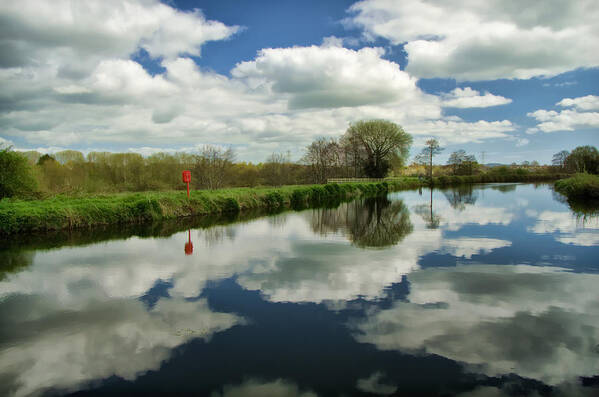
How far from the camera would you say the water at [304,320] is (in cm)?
279

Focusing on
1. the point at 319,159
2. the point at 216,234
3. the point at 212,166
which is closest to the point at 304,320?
the point at 216,234

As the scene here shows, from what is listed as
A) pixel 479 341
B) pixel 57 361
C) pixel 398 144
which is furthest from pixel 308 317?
pixel 398 144

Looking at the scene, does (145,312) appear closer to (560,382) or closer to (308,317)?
(308,317)

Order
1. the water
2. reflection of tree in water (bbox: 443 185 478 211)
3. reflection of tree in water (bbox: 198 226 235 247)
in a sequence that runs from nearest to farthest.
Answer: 1. the water
2. reflection of tree in water (bbox: 198 226 235 247)
3. reflection of tree in water (bbox: 443 185 478 211)

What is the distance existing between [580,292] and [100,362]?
18.9 ft

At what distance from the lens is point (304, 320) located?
3.86m

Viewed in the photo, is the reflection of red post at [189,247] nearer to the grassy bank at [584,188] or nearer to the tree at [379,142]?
the grassy bank at [584,188]

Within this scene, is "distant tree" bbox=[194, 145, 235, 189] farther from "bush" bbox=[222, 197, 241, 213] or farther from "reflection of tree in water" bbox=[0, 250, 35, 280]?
"reflection of tree in water" bbox=[0, 250, 35, 280]

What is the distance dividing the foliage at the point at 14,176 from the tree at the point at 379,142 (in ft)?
106

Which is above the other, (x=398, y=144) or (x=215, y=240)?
(x=398, y=144)

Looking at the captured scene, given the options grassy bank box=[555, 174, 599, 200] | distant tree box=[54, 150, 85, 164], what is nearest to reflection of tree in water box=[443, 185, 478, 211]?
grassy bank box=[555, 174, 599, 200]

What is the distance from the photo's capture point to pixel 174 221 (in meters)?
13.0

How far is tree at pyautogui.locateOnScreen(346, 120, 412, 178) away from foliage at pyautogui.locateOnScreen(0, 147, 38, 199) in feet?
106

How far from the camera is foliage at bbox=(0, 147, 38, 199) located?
485 inches
